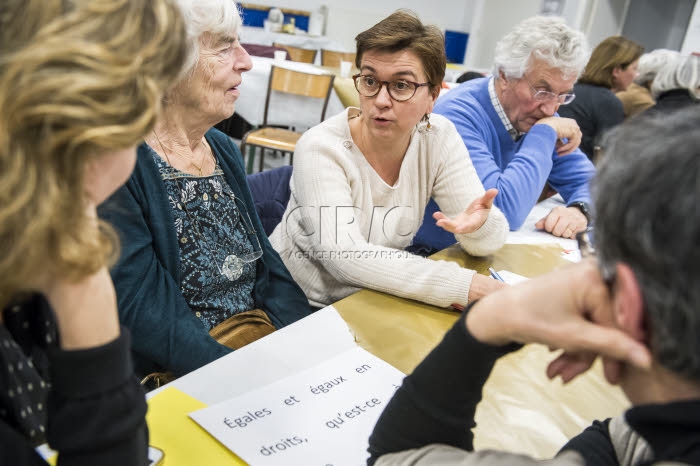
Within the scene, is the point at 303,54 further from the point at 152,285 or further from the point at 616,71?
the point at 152,285

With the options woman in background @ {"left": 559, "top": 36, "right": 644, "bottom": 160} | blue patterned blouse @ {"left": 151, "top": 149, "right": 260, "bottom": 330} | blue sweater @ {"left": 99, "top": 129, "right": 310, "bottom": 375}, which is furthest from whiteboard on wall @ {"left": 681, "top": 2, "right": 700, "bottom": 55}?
blue sweater @ {"left": 99, "top": 129, "right": 310, "bottom": 375}

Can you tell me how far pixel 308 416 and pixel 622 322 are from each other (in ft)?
1.72

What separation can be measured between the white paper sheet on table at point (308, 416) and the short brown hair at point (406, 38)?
0.99 m

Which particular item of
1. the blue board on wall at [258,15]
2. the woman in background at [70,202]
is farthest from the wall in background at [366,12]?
the woman in background at [70,202]

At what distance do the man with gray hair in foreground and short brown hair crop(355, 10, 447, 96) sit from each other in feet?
3.66

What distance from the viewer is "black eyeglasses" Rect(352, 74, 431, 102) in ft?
5.50

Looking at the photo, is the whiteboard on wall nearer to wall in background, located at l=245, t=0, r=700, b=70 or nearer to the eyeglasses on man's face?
wall in background, located at l=245, t=0, r=700, b=70

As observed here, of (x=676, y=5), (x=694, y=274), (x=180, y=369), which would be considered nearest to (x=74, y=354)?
(x=694, y=274)

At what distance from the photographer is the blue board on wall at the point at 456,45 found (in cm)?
948

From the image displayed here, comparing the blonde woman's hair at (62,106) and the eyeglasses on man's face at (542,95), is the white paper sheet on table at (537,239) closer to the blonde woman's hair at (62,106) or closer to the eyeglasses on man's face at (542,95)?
the eyeglasses on man's face at (542,95)

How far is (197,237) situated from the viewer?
1.43 metres

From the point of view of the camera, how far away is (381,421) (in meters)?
0.75

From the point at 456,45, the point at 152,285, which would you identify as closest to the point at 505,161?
the point at 152,285

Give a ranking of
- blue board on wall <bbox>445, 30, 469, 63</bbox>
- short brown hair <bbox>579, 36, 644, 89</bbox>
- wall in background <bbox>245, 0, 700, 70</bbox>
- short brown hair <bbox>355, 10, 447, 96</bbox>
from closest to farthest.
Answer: short brown hair <bbox>355, 10, 447, 96</bbox>, short brown hair <bbox>579, 36, 644, 89</bbox>, wall in background <bbox>245, 0, 700, 70</bbox>, blue board on wall <bbox>445, 30, 469, 63</bbox>
